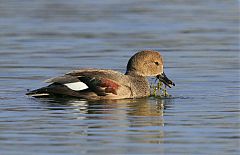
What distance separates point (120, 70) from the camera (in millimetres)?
19516

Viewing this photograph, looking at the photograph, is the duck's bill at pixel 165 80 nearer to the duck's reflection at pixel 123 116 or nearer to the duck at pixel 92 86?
the duck's reflection at pixel 123 116

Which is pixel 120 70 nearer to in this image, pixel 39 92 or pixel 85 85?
pixel 85 85

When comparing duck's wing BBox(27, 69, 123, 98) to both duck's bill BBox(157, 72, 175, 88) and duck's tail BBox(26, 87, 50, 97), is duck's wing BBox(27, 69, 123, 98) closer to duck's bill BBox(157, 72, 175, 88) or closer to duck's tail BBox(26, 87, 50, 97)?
duck's tail BBox(26, 87, 50, 97)

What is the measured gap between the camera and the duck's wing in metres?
16.4

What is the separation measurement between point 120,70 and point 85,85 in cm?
314

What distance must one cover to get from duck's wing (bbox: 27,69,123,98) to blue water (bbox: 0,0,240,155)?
0.22 meters

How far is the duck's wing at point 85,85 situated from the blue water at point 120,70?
224 millimetres

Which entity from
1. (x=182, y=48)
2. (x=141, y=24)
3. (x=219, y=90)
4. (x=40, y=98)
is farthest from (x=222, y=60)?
(x=141, y=24)

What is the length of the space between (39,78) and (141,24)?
921cm

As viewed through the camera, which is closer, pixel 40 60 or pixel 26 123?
pixel 26 123

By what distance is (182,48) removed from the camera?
2264cm

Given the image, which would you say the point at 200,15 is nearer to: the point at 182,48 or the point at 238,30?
the point at 238,30

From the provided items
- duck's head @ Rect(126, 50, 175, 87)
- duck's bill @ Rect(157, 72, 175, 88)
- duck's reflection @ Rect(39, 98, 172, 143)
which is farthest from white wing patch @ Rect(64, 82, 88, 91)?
duck's bill @ Rect(157, 72, 175, 88)

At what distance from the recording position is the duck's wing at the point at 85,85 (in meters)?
16.4
